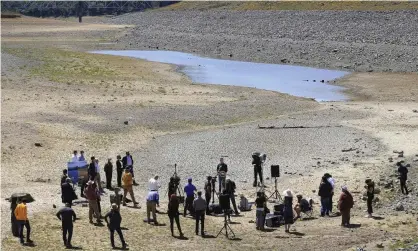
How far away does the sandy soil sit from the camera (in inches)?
874

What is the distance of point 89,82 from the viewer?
189 ft

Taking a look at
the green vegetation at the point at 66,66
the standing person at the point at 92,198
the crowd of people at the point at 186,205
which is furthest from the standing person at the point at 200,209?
the green vegetation at the point at 66,66

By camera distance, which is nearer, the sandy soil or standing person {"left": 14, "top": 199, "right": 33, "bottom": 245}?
standing person {"left": 14, "top": 199, "right": 33, "bottom": 245}

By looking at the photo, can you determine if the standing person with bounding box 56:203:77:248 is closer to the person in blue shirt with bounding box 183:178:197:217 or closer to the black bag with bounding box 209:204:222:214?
the person in blue shirt with bounding box 183:178:197:217

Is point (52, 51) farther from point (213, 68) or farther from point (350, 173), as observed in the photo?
point (350, 173)

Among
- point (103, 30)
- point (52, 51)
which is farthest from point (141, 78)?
point (103, 30)

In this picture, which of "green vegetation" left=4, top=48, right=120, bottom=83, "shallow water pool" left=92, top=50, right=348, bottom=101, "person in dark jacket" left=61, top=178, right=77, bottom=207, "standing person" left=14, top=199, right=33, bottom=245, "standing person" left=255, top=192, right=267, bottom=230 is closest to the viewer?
"standing person" left=14, top=199, right=33, bottom=245

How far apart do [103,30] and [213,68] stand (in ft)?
197

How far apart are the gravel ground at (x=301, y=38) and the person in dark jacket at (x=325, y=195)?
136 feet

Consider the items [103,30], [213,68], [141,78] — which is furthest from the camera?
[103,30]

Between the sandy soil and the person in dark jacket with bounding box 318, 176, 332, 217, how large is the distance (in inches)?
22.8

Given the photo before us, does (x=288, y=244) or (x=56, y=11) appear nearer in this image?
(x=288, y=244)

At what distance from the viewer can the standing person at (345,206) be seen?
22438 mm

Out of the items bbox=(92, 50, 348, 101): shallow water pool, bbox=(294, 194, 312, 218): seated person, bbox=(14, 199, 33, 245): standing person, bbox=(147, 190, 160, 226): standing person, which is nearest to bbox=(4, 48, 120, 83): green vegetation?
bbox=(92, 50, 348, 101): shallow water pool
